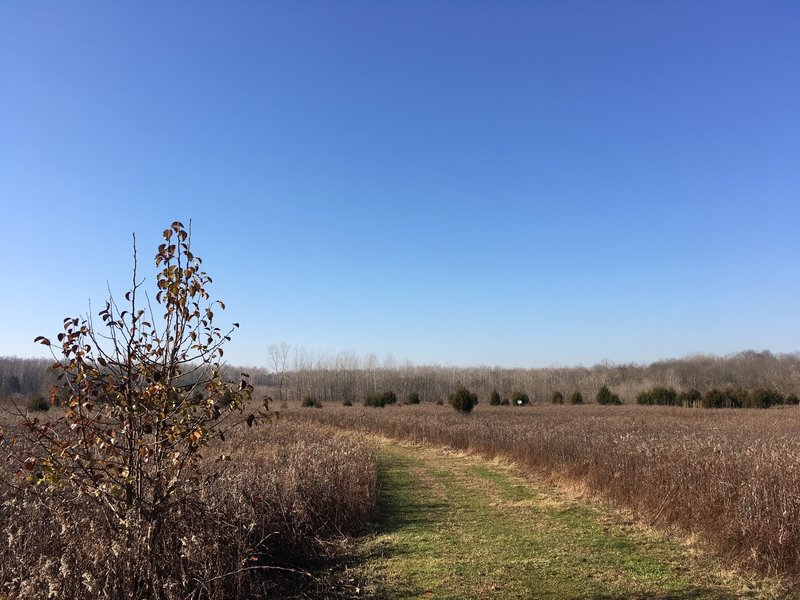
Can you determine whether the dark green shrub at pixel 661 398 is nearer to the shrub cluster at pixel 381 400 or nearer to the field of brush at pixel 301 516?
the shrub cluster at pixel 381 400

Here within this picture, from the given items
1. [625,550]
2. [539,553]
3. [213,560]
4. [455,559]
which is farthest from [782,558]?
[213,560]

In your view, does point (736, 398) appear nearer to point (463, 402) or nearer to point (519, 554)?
point (463, 402)

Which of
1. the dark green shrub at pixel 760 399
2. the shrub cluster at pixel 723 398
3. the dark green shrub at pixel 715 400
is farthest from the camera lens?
the dark green shrub at pixel 715 400

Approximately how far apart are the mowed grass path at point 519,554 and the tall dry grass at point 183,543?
2.97 feet

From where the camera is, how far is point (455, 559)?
607cm

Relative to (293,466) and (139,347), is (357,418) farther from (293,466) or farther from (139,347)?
(139,347)

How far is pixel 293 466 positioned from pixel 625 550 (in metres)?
4.45

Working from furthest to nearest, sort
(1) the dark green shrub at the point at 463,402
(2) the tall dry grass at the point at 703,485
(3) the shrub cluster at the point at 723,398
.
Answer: (3) the shrub cluster at the point at 723,398 → (1) the dark green shrub at the point at 463,402 → (2) the tall dry grass at the point at 703,485

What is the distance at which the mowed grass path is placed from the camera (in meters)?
5.18

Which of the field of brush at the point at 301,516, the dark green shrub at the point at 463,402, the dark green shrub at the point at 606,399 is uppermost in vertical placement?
the field of brush at the point at 301,516

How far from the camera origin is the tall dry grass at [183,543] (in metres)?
3.40

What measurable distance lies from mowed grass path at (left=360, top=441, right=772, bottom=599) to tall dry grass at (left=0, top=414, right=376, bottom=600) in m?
0.91

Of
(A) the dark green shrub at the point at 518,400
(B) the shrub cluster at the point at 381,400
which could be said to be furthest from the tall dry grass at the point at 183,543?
(A) the dark green shrub at the point at 518,400

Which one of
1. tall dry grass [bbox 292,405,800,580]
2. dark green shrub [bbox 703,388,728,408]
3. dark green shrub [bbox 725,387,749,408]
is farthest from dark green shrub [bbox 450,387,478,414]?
dark green shrub [bbox 725,387,749,408]
